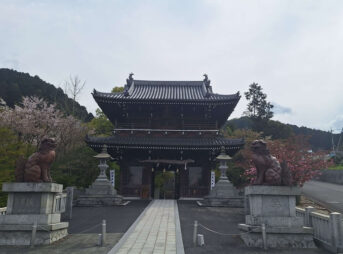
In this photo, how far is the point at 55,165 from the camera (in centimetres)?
2366

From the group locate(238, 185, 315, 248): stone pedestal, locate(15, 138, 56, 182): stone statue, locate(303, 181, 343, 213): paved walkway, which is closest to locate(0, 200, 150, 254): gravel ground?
locate(15, 138, 56, 182): stone statue

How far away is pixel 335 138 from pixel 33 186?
107m

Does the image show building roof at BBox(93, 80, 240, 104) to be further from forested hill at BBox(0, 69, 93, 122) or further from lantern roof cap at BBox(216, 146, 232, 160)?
forested hill at BBox(0, 69, 93, 122)

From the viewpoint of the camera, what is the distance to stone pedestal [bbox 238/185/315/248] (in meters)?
9.27

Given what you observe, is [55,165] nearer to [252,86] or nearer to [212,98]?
[212,98]

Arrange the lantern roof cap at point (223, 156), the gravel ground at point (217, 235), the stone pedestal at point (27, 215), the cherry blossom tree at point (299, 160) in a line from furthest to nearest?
the cherry blossom tree at point (299, 160) → the lantern roof cap at point (223, 156) → the stone pedestal at point (27, 215) → the gravel ground at point (217, 235)

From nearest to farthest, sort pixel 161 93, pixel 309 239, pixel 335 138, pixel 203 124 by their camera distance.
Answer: pixel 309 239
pixel 203 124
pixel 161 93
pixel 335 138

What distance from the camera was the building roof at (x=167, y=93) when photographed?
952 inches

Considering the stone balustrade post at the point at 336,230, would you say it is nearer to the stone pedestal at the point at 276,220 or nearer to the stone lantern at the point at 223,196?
the stone pedestal at the point at 276,220

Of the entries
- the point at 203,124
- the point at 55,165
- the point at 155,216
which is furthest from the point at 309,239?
the point at 55,165

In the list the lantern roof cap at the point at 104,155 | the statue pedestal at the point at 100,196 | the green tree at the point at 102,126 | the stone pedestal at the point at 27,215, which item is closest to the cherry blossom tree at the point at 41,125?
the green tree at the point at 102,126

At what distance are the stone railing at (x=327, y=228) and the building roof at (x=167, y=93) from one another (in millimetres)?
14933

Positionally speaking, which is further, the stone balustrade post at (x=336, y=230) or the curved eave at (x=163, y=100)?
the curved eave at (x=163, y=100)

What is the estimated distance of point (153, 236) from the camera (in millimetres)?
10430
